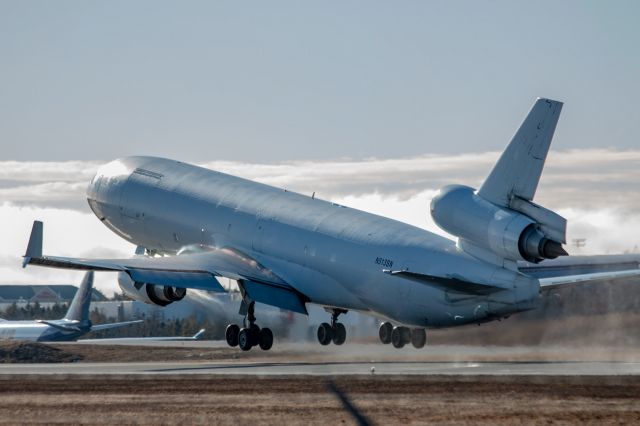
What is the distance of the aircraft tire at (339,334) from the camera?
2206 inches

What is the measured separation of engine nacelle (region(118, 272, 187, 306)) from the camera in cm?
5453

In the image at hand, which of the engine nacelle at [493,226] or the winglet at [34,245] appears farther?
the winglet at [34,245]

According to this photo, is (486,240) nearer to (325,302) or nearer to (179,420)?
(325,302)

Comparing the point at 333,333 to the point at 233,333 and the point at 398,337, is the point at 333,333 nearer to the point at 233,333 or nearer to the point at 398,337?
the point at 398,337

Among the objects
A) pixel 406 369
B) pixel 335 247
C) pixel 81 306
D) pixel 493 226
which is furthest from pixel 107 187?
pixel 81 306

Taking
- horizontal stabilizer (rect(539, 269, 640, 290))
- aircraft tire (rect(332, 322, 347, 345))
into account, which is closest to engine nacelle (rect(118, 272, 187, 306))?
aircraft tire (rect(332, 322, 347, 345))

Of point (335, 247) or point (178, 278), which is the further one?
point (178, 278)

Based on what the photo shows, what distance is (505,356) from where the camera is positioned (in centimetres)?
5028

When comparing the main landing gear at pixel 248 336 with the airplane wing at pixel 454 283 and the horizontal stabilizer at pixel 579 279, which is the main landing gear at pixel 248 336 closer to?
the airplane wing at pixel 454 283

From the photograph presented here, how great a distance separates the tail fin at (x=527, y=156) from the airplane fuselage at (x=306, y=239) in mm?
3679

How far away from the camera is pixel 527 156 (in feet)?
133

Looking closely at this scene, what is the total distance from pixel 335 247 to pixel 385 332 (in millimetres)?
6005

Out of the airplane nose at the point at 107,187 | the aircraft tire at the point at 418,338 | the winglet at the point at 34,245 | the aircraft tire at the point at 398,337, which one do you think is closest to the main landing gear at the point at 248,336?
the aircraft tire at the point at 398,337

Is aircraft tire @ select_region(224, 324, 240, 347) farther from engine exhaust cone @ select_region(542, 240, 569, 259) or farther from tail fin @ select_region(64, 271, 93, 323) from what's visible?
tail fin @ select_region(64, 271, 93, 323)
